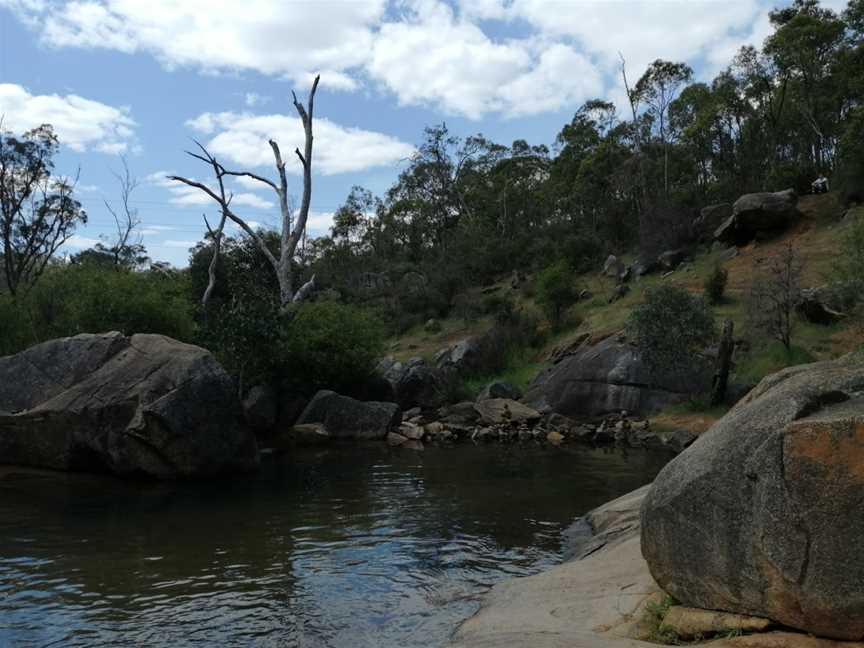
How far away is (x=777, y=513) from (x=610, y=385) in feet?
72.0

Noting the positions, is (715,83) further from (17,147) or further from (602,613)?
(602,613)

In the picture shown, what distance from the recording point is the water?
897cm

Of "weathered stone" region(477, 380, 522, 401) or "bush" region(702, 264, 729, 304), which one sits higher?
"bush" region(702, 264, 729, 304)

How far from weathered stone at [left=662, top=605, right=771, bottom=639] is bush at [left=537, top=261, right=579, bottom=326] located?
110 feet

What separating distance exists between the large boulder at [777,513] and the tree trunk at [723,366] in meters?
16.9

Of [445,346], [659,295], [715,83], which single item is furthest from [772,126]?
[659,295]

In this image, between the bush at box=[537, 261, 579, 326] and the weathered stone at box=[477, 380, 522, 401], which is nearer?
the weathered stone at box=[477, 380, 522, 401]

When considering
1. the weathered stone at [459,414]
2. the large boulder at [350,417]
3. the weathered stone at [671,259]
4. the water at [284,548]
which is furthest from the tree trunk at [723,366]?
the weathered stone at [671,259]

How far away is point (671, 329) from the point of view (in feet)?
82.0

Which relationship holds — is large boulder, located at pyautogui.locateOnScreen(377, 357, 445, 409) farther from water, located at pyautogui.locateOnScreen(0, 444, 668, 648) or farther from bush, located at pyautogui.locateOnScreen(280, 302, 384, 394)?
water, located at pyautogui.locateOnScreen(0, 444, 668, 648)

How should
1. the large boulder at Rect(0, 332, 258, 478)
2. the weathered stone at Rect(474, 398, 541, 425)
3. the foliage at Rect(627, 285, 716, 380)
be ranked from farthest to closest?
the weathered stone at Rect(474, 398, 541, 425) < the foliage at Rect(627, 285, 716, 380) < the large boulder at Rect(0, 332, 258, 478)

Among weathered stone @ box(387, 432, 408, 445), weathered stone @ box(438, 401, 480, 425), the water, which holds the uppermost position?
weathered stone @ box(438, 401, 480, 425)

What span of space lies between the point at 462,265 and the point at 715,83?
862 inches

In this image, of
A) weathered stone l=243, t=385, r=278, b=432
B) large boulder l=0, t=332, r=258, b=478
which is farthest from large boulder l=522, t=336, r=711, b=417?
large boulder l=0, t=332, r=258, b=478
